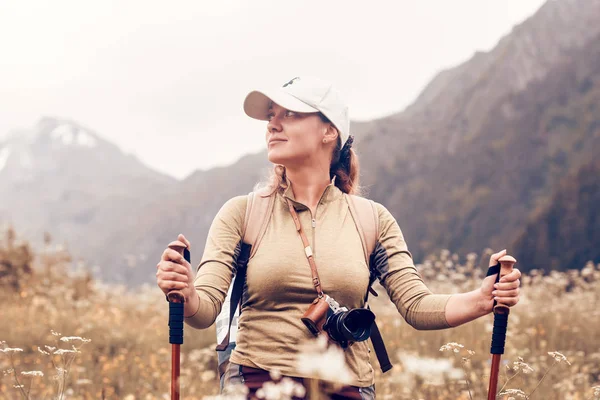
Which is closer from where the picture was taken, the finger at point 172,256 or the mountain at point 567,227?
the finger at point 172,256

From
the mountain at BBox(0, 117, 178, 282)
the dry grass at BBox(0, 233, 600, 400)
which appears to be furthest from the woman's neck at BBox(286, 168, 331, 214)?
the mountain at BBox(0, 117, 178, 282)

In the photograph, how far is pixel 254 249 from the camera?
2568 millimetres

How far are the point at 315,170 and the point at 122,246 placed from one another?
110837mm

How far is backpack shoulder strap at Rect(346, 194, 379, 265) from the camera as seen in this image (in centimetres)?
271

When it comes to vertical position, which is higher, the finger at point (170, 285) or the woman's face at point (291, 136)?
the woman's face at point (291, 136)

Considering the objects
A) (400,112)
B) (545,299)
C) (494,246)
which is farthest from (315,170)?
(400,112)

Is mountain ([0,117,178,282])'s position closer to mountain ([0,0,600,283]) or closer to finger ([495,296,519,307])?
mountain ([0,0,600,283])

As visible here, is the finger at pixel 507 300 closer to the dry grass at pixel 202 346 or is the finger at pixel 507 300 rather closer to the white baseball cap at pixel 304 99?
the white baseball cap at pixel 304 99

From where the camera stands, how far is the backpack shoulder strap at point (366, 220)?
8.88 ft

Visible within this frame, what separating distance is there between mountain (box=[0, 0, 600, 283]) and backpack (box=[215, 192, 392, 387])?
48cm

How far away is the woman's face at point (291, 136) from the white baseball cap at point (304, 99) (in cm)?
5

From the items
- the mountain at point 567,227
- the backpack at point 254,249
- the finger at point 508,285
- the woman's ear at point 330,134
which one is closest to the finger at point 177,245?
the backpack at point 254,249

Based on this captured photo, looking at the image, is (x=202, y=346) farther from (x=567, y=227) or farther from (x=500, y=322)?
(x=567, y=227)

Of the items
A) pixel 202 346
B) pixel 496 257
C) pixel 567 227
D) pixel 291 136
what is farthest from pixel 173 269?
pixel 567 227
